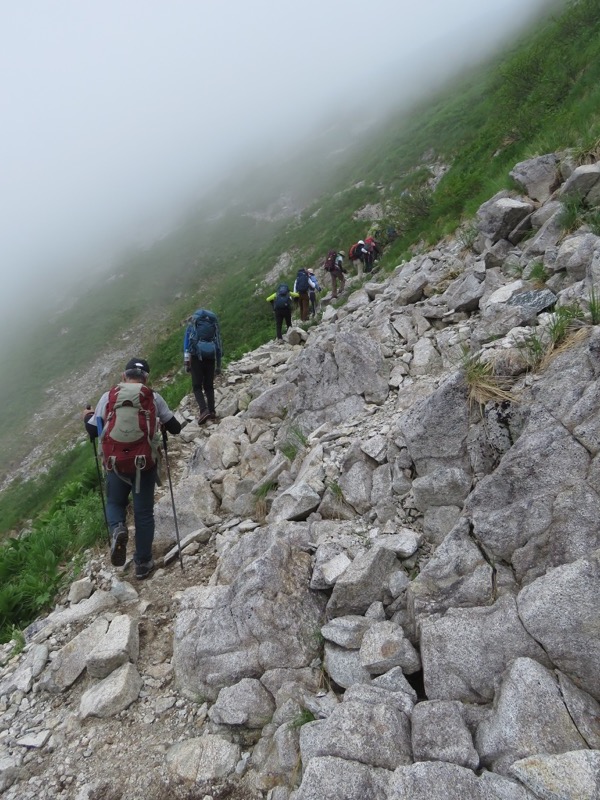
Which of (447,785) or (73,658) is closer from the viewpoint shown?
(447,785)

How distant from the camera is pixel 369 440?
22.4 feet

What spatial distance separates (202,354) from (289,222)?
5625cm

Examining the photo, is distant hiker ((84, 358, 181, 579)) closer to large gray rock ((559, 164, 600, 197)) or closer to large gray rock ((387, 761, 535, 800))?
large gray rock ((387, 761, 535, 800))

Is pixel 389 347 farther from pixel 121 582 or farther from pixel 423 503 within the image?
pixel 121 582

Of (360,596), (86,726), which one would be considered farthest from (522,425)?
(86,726)

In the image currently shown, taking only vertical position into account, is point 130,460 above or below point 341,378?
above

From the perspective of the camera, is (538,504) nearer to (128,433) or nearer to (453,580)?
(453,580)

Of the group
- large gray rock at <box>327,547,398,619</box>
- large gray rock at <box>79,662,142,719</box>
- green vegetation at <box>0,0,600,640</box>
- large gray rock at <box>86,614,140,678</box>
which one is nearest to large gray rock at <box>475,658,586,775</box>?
large gray rock at <box>327,547,398,619</box>

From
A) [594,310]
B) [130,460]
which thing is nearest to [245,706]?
[130,460]

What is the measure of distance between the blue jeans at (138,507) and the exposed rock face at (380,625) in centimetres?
47

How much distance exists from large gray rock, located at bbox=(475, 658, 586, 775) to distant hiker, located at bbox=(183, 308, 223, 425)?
10226 mm

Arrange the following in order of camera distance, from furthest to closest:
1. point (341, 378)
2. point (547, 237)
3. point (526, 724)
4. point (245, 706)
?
1. point (341, 378)
2. point (547, 237)
3. point (245, 706)
4. point (526, 724)

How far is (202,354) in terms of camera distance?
1225 centimetres

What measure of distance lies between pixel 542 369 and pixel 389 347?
511 centimetres
